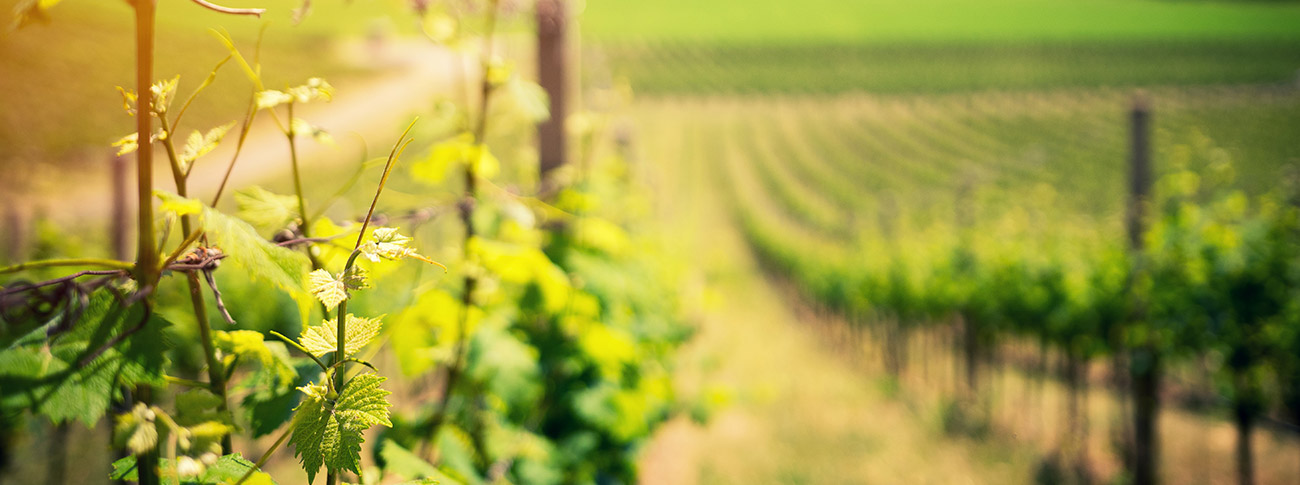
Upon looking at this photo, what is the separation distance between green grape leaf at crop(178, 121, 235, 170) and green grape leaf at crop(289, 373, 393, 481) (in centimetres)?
24

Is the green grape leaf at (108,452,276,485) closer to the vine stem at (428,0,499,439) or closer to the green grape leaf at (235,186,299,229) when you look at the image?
the green grape leaf at (235,186,299,229)

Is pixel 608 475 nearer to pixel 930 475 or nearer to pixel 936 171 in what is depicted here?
pixel 930 475

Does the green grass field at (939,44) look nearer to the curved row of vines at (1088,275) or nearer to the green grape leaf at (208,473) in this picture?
the curved row of vines at (1088,275)

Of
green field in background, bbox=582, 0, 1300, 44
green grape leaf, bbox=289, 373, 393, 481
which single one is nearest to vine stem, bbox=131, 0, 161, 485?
green grape leaf, bbox=289, 373, 393, 481

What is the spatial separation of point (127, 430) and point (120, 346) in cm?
8

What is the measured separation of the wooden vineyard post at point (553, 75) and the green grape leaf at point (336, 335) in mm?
1423

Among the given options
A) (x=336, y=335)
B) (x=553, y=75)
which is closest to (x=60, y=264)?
(x=336, y=335)

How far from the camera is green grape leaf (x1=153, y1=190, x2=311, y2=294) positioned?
549mm

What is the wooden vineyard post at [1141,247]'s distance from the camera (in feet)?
14.6

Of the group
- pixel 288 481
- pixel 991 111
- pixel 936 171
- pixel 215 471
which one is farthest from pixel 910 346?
pixel 991 111

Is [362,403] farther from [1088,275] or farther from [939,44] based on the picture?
[939,44]

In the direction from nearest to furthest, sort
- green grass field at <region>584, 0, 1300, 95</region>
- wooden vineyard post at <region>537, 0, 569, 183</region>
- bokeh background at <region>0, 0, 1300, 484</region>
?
wooden vineyard post at <region>537, 0, 569, 183</region> < bokeh background at <region>0, 0, 1300, 484</region> < green grass field at <region>584, 0, 1300, 95</region>

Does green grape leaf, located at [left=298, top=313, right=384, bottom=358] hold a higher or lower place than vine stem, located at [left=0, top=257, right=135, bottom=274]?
lower

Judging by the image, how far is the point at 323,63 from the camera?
4191cm
